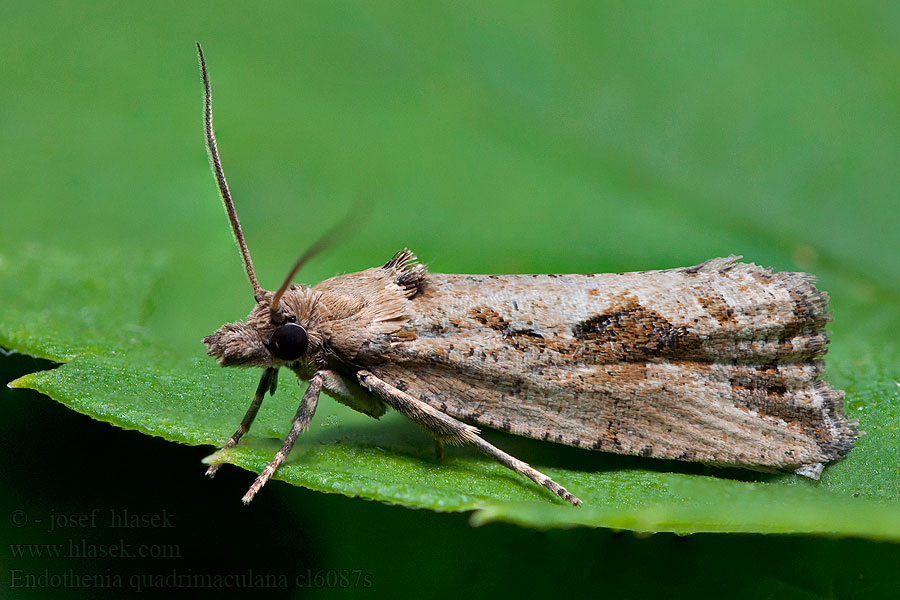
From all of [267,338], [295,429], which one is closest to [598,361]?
[295,429]

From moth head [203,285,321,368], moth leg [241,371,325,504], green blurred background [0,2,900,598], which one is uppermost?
green blurred background [0,2,900,598]

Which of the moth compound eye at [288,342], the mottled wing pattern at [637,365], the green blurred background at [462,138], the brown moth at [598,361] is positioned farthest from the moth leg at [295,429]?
the green blurred background at [462,138]

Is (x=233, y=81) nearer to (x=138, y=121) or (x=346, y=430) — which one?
(x=138, y=121)

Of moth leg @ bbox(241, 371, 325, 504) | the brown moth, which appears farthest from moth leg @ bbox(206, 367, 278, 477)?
moth leg @ bbox(241, 371, 325, 504)

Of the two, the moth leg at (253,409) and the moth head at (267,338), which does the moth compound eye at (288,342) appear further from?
the moth leg at (253,409)

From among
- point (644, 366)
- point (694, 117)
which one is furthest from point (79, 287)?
point (694, 117)

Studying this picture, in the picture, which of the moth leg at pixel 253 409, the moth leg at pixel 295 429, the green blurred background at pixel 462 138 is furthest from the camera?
the green blurred background at pixel 462 138

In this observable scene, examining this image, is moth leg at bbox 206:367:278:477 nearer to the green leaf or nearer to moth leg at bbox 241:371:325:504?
the green leaf
